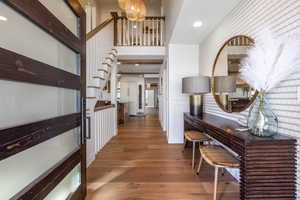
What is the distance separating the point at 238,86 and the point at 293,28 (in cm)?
92

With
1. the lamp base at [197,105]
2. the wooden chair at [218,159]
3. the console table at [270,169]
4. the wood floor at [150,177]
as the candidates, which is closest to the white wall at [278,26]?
the console table at [270,169]

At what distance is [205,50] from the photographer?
3.68m

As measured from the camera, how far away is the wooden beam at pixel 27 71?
0.89m

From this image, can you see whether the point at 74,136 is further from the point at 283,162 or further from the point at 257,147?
the point at 283,162

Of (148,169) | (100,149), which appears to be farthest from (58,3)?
(100,149)

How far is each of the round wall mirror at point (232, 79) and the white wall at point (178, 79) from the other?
3.60 feet

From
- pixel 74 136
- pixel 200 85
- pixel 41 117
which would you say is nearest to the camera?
pixel 41 117

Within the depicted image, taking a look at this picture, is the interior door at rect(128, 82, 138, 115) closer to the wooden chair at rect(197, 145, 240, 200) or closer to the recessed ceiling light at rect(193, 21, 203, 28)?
the recessed ceiling light at rect(193, 21, 203, 28)

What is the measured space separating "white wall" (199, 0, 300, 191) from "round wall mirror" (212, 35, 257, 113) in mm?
109

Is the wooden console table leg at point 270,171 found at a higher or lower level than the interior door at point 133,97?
lower

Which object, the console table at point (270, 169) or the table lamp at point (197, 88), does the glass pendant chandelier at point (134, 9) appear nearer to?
the table lamp at point (197, 88)

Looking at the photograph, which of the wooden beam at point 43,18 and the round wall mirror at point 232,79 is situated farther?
the round wall mirror at point 232,79

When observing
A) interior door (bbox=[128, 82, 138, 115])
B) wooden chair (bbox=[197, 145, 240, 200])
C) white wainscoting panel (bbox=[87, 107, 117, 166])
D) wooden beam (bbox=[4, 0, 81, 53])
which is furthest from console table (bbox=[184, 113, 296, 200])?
interior door (bbox=[128, 82, 138, 115])

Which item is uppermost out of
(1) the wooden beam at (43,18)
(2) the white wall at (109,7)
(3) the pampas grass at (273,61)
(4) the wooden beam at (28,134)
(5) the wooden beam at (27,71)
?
(2) the white wall at (109,7)
